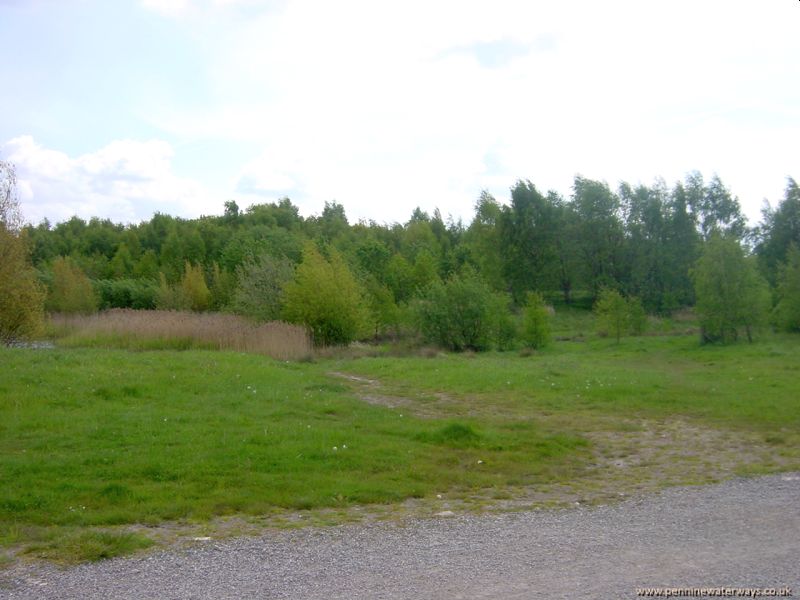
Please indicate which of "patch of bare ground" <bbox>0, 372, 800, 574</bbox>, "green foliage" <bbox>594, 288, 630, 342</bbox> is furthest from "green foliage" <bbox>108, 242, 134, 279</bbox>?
"patch of bare ground" <bbox>0, 372, 800, 574</bbox>

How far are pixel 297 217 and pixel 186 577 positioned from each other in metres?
90.5

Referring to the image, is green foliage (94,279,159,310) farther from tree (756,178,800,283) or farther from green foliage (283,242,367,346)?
tree (756,178,800,283)

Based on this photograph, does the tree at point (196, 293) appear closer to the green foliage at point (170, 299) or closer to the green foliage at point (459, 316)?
the green foliage at point (170, 299)

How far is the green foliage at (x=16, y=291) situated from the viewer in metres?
21.6

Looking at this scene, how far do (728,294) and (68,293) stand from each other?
144 feet

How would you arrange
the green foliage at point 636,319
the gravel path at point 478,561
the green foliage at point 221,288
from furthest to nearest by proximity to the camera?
the green foliage at point 221,288 < the green foliage at point 636,319 < the gravel path at point 478,561

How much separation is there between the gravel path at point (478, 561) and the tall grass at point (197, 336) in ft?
69.5

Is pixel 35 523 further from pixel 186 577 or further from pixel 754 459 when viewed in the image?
pixel 754 459

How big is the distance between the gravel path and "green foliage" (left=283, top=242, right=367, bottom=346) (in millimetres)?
26954

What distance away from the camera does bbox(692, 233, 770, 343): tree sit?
1350 inches

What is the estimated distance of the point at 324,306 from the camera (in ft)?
114

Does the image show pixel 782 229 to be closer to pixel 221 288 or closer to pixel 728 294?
pixel 728 294

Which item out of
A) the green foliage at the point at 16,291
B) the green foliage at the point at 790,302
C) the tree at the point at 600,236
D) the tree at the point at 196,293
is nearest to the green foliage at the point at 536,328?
the green foliage at the point at 790,302

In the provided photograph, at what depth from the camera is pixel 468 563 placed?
6543mm
